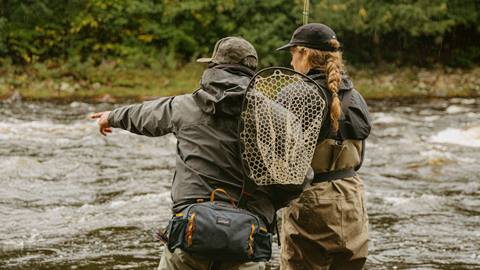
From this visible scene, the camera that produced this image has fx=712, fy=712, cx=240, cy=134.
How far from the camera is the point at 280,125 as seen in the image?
3191 mm

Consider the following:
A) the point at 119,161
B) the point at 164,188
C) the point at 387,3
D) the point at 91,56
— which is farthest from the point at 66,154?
the point at 387,3

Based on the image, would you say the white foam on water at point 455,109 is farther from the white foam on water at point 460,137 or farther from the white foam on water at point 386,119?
the white foam on water at point 460,137

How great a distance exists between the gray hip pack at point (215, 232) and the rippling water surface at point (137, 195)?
2591mm

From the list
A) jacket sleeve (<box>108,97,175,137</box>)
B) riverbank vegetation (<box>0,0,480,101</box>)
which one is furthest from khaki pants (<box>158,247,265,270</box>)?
riverbank vegetation (<box>0,0,480,101</box>)

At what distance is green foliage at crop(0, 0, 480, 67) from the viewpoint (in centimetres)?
2311

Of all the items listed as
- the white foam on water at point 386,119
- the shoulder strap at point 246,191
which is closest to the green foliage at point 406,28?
the white foam on water at point 386,119

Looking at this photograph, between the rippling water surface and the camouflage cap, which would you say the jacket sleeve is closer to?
the camouflage cap

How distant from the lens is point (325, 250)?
3.77 m

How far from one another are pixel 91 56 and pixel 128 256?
1822cm

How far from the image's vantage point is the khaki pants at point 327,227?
146 inches

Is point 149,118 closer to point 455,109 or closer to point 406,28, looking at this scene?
point 455,109

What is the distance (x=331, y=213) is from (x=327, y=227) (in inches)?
3.1

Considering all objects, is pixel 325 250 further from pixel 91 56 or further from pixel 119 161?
pixel 91 56

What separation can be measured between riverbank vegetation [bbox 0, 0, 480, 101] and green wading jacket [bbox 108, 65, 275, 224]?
18105 mm
